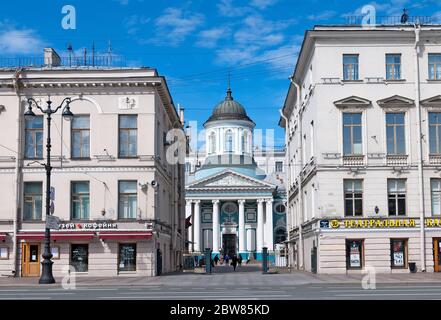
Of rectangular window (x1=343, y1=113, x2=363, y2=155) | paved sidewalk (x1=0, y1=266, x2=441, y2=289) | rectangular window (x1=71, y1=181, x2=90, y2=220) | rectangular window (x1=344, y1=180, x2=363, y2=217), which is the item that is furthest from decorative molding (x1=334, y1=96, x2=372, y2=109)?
rectangular window (x1=71, y1=181, x2=90, y2=220)

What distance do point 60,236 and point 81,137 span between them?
6.15 metres

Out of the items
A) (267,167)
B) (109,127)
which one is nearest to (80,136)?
(109,127)

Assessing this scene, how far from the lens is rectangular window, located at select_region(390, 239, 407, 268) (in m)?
38.2

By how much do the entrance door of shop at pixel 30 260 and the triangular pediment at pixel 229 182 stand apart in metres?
61.0

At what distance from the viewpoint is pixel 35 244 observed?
3941 centimetres

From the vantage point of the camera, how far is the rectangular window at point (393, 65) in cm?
3941

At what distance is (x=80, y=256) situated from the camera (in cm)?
Result: 3919

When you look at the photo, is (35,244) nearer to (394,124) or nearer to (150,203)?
(150,203)

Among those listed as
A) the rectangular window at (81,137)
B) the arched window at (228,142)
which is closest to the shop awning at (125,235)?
the rectangular window at (81,137)

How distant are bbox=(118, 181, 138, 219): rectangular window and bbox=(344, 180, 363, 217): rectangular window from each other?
41.6 ft

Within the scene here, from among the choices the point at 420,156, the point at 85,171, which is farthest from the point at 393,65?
the point at 85,171

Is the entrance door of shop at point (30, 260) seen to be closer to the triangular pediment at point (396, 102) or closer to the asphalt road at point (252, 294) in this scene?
the asphalt road at point (252, 294)

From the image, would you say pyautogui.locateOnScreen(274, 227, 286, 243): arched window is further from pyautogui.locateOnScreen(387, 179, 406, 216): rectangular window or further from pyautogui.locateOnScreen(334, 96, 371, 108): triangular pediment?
pyautogui.locateOnScreen(334, 96, 371, 108): triangular pediment
